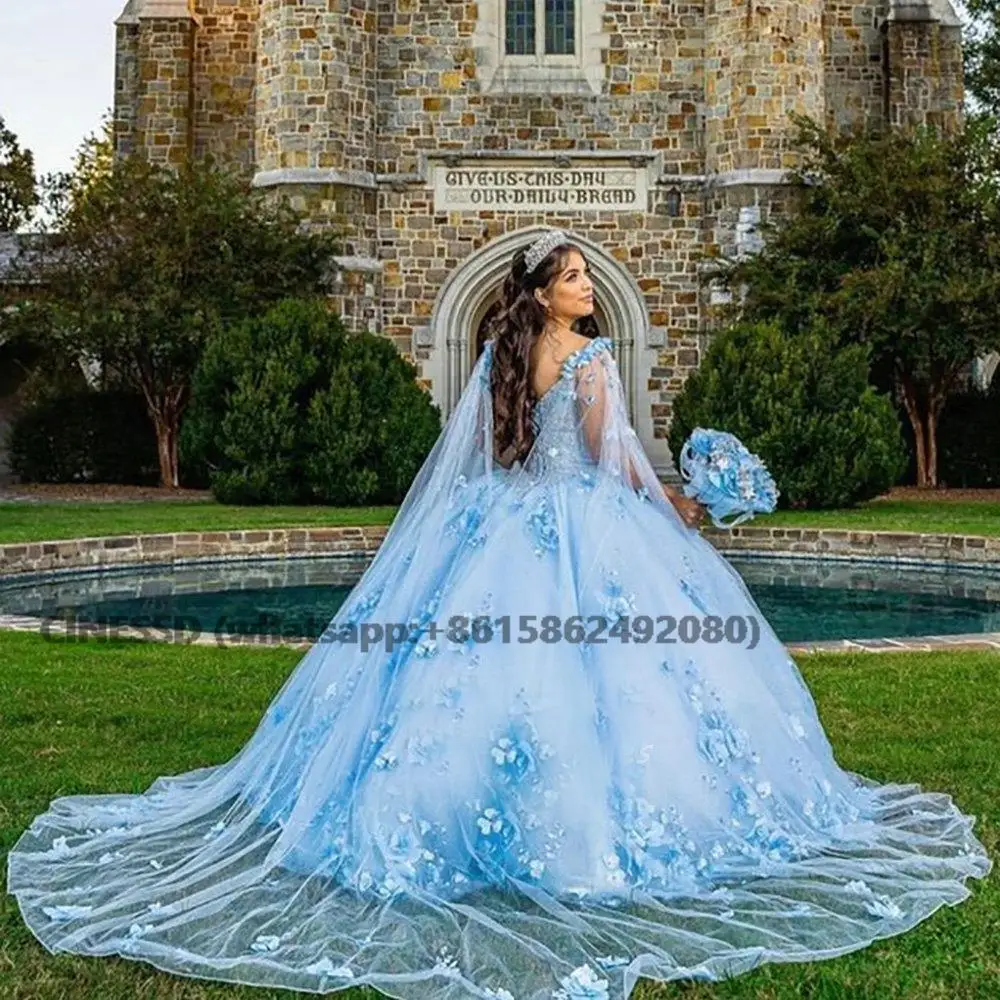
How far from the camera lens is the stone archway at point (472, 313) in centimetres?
1870

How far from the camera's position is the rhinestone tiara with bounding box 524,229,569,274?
12.4 feet

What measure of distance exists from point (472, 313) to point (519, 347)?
1531cm

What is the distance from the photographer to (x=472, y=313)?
18891 millimetres

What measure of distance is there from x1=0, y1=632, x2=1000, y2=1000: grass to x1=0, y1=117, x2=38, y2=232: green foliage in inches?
750

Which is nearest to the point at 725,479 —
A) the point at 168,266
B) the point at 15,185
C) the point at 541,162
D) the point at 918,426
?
the point at 168,266

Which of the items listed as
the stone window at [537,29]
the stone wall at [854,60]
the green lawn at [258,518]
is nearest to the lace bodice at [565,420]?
the green lawn at [258,518]

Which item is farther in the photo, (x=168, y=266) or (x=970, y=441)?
(x=970, y=441)

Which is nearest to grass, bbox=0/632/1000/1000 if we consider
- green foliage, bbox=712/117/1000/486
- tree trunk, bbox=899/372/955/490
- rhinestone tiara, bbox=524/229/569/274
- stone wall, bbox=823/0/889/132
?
rhinestone tiara, bbox=524/229/569/274

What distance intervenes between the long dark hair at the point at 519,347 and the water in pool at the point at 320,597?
4079mm

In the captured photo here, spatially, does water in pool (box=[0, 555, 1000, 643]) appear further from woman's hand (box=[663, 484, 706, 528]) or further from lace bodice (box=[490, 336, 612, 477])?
lace bodice (box=[490, 336, 612, 477])

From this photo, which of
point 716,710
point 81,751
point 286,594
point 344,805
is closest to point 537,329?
point 716,710

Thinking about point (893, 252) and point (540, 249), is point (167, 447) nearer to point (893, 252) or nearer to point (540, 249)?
point (893, 252)

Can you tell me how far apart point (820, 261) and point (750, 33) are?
12.0 feet

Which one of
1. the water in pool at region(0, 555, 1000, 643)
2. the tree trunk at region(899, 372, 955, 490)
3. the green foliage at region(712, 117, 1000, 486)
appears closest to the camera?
the water in pool at region(0, 555, 1000, 643)
